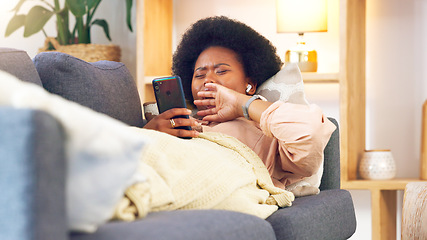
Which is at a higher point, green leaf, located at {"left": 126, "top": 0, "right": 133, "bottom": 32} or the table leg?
green leaf, located at {"left": 126, "top": 0, "right": 133, "bottom": 32}

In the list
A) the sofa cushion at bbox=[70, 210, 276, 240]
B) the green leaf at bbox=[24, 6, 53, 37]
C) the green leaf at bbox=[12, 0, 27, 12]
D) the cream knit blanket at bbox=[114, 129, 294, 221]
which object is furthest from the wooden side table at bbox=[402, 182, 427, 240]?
the green leaf at bbox=[12, 0, 27, 12]

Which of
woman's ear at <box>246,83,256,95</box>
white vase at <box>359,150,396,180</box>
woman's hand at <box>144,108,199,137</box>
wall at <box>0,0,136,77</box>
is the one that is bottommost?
white vase at <box>359,150,396,180</box>

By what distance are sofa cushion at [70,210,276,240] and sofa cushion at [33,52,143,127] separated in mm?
591

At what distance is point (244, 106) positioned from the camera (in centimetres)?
174

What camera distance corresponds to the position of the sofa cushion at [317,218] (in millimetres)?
1345

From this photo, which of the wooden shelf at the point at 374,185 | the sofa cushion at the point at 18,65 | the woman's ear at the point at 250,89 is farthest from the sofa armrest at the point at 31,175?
the wooden shelf at the point at 374,185

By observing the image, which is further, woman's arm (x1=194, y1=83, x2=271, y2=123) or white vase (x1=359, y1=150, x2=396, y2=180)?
white vase (x1=359, y1=150, x2=396, y2=180)

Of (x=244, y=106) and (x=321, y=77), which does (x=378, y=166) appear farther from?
(x=244, y=106)

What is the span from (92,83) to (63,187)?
3.03 feet

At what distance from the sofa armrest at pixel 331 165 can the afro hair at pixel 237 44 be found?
326 mm

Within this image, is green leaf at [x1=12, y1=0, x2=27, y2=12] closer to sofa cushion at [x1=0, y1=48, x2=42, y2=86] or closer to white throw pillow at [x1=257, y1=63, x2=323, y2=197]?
white throw pillow at [x1=257, y1=63, x2=323, y2=197]

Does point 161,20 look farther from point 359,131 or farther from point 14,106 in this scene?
point 14,106

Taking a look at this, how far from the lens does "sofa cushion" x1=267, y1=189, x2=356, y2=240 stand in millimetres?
1345

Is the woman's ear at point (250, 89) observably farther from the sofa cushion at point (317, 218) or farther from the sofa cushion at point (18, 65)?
the sofa cushion at point (18, 65)
